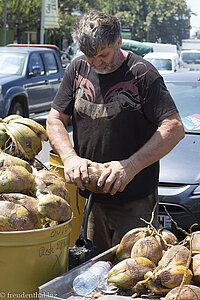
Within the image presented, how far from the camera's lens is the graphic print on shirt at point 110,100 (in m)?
3.15

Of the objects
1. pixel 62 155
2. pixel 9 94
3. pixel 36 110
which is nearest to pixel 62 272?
pixel 62 155

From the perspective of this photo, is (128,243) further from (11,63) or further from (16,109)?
(11,63)

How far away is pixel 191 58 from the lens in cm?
3391

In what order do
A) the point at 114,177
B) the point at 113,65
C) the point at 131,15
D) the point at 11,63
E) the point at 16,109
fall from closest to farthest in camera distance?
the point at 114,177 < the point at 113,65 < the point at 16,109 < the point at 11,63 < the point at 131,15

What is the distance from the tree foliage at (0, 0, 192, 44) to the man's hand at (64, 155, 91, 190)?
32505mm

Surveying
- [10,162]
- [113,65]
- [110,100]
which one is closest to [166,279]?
[10,162]

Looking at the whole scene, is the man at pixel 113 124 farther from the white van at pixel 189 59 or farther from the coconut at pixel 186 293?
the white van at pixel 189 59

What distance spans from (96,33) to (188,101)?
3.45 meters

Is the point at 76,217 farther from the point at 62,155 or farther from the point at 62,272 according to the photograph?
the point at 62,272

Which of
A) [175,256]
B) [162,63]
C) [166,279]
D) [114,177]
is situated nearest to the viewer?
[166,279]

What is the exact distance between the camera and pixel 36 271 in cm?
230

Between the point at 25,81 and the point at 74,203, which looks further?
the point at 25,81

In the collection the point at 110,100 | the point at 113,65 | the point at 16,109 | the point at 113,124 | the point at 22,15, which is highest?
the point at 22,15

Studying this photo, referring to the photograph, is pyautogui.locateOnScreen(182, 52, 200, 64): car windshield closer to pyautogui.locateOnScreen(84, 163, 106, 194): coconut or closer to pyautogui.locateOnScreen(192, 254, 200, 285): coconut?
pyautogui.locateOnScreen(84, 163, 106, 194): coconut
